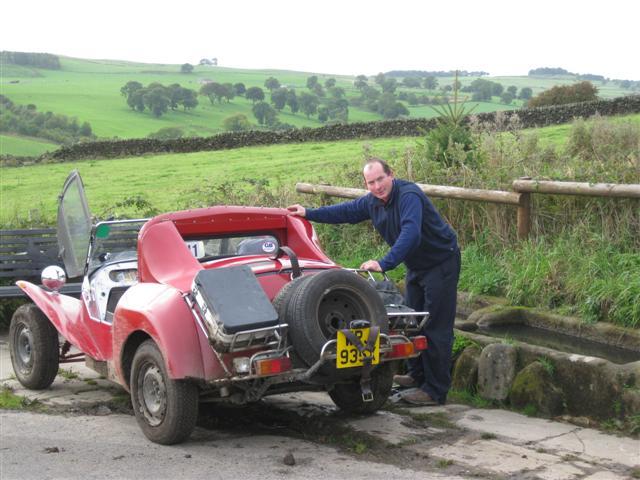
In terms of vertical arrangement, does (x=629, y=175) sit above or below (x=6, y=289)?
above

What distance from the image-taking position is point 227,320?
6.16 meters

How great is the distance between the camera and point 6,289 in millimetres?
11172

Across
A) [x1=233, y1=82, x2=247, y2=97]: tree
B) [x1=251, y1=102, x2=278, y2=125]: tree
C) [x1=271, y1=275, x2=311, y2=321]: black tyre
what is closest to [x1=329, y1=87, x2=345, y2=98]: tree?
[x1=251, y1=102, x2=278, y2=125]: tree

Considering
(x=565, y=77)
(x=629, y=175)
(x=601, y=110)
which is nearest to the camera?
(x=629, y=175)

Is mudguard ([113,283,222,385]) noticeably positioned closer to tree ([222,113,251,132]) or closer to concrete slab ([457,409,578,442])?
concrete slab ([457,409,578,442])

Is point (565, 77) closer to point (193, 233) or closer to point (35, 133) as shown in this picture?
point (35, 133)

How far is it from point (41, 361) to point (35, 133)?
54655 mm

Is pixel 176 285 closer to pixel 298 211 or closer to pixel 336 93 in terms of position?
pixel 298 211

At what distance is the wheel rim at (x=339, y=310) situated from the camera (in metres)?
6.59

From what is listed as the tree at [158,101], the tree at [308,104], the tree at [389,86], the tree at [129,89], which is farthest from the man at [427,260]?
the tree at [129,89]

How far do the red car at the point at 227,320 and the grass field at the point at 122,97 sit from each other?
30853mm

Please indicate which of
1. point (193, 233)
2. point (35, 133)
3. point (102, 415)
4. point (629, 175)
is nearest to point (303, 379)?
point (193, 233)

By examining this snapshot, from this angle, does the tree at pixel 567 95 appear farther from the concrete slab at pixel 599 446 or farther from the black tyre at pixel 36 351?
the concrete slab at pixel 599 446

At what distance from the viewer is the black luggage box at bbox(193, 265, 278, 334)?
6172mm
